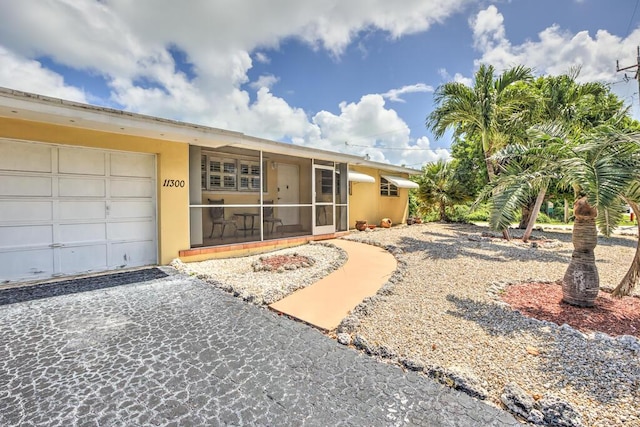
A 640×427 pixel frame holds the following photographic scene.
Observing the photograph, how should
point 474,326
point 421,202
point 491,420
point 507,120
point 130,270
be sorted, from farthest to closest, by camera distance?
point 421,202, point 507,120, point 130,270, point 474,326, point 491,420

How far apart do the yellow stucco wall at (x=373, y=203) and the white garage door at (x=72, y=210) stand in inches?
462

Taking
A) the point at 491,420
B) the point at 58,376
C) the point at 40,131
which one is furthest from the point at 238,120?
the point at 491,420

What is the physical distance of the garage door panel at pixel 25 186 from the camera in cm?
694

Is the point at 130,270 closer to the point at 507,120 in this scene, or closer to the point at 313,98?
the point at 507,120

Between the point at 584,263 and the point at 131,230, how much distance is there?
11354 millimetres

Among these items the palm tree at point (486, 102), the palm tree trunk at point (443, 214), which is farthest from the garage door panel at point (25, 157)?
the palm tree trunk at point (443, 214)

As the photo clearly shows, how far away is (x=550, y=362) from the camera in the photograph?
12.7 feet

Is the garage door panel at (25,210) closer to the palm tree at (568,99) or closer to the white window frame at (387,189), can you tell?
the white window frame at (387,189)

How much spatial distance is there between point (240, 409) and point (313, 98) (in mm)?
29649

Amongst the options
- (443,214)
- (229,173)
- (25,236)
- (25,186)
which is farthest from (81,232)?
(443,214)

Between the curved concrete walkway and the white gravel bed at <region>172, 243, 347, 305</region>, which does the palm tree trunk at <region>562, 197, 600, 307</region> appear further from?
the white gravel bed at <region>172, 243, 347, 305</region>

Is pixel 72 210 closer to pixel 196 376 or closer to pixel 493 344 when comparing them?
pixel 196 376

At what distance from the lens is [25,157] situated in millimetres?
7129

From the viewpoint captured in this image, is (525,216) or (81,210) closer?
(81,210)
